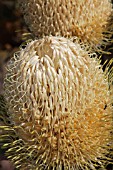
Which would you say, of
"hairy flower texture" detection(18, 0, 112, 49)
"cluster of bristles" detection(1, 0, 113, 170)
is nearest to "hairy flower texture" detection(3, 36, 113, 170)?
"cluster of bristles" detection(1, 0, 113, 170)

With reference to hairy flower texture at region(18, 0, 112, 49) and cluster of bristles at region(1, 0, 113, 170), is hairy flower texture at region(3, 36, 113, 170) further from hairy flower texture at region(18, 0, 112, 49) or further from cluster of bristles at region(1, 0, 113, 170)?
hairy flower texture at region(18, 0, 112, 49)

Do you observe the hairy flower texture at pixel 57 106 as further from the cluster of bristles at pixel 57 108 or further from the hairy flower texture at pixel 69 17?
the hairy flower texture at pixel 69 17

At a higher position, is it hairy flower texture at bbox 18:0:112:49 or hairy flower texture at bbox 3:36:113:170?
hairy flower texture at bbox 18:0:112:49

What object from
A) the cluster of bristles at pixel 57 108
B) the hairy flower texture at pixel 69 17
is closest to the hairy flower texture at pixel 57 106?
the cluster of bristles at pixel 57 108

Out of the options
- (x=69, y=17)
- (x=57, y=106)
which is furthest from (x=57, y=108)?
(x=69, y=17)

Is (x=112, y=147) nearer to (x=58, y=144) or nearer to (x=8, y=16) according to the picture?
(x=58, y=144)

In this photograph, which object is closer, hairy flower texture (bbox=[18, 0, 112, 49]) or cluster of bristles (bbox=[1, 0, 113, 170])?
cluster of bristles (bbox=[1, 0, 113, 170])
